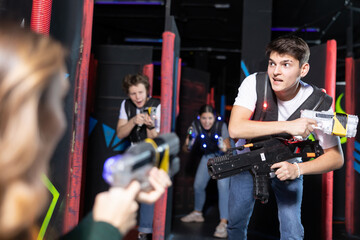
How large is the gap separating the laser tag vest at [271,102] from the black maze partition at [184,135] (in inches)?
106

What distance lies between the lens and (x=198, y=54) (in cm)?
999

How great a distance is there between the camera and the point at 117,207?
84 cm

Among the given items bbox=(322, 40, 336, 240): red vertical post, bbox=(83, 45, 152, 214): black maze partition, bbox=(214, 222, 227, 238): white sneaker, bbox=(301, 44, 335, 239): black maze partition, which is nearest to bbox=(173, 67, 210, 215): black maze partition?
bbox=(83, 45, 152, 214): black maze partition

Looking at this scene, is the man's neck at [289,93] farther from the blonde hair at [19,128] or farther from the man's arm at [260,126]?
the blonde hair at [19,128]

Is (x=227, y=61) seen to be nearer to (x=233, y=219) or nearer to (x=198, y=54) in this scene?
(x=198, y=54)

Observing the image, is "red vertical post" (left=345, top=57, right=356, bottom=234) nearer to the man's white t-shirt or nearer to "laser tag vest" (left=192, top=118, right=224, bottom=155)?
"laser tag vest" (left=192, top=118, right=224, bottom=155)

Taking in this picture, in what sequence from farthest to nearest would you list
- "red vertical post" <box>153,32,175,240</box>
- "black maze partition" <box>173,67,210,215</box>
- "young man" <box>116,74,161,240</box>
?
"black maze partition" <box>173,67,210,215</box> → "young man" <box>116,74,161,240</box> → "red vertical post" <box>153,32,175,240</box>

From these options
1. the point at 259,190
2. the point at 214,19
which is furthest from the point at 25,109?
the point at 214,19

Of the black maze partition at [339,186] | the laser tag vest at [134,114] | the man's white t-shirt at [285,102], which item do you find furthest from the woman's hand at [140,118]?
the black maze partition at [339,186]

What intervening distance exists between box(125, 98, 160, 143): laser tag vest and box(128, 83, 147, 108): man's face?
5 centimetres

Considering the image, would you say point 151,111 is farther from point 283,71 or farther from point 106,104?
point 283,71

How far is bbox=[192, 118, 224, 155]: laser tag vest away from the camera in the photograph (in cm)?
431

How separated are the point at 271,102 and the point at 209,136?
2.23m

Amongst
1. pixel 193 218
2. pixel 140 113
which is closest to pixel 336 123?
pixel 140 113
